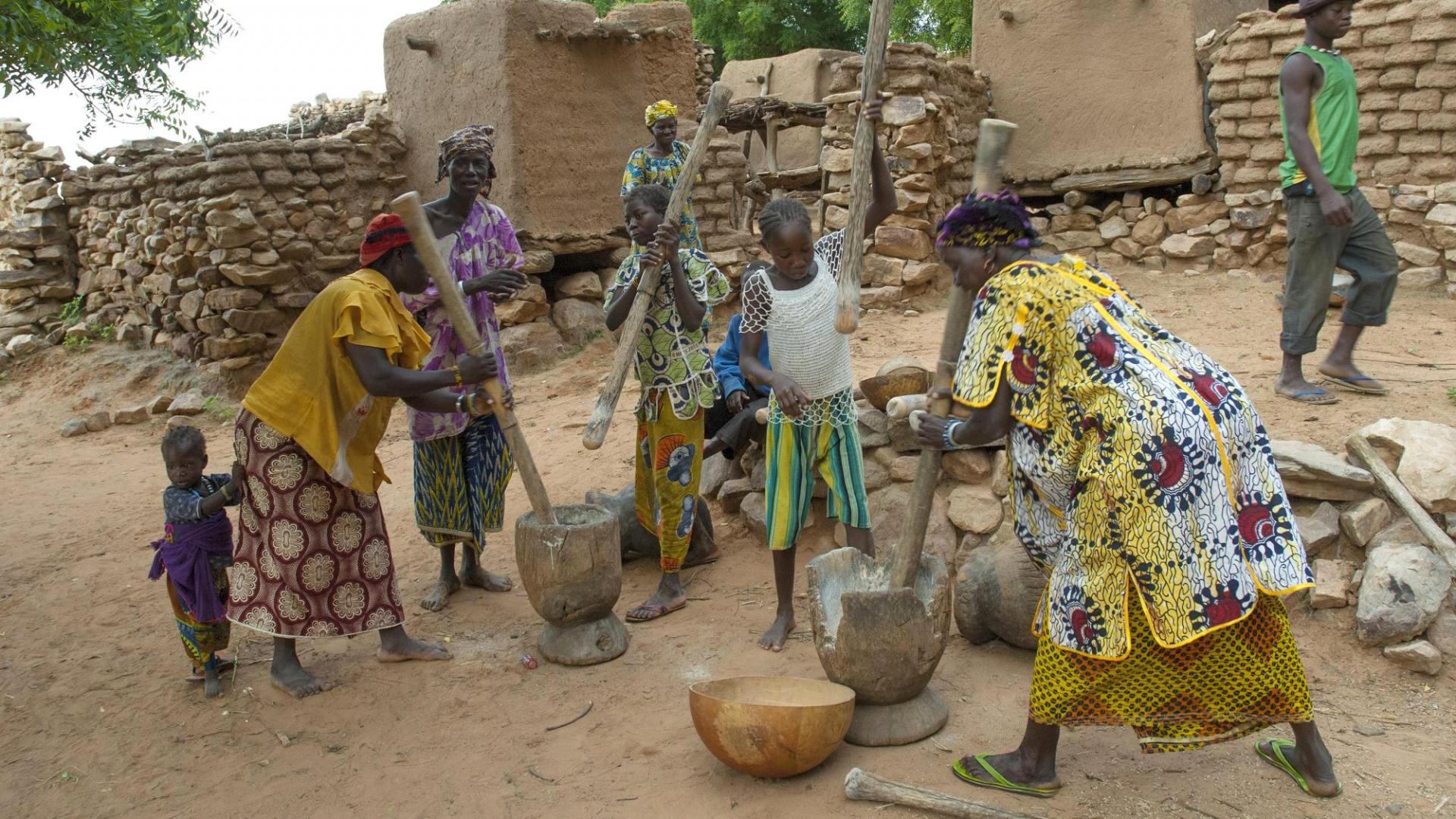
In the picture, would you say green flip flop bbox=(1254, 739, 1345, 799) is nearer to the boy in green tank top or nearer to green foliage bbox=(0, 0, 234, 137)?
the boy in green tank top

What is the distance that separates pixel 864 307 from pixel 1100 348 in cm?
522

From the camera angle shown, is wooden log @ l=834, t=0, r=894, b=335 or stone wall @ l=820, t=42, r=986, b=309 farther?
stone wall @ l=820, t=42, r=986, b=309

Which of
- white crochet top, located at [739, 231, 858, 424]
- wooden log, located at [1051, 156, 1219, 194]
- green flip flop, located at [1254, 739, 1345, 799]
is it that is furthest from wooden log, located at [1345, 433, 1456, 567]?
wooden log, located at [1051, 156, 1219, 194]

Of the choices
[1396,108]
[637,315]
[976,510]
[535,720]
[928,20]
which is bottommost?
[535,720]

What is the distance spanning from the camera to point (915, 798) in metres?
2.49

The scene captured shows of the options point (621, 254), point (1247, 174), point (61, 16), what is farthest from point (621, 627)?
point (1247, 174)

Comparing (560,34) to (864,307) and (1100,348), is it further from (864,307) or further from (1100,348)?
(1100,348)

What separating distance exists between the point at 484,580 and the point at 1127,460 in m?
2.84

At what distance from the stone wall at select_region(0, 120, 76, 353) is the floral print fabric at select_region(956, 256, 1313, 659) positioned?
9.60 m

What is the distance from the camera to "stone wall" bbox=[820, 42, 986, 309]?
7.38 metres

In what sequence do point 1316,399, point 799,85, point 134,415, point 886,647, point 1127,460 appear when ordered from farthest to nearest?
point 799,85, point 134,415, point 1316,399, point 886,647, point 1127,460

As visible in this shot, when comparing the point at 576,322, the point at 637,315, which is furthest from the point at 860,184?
the point at 576,322

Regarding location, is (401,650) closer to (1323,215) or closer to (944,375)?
(944,375)

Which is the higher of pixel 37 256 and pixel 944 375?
pixel 37 256
